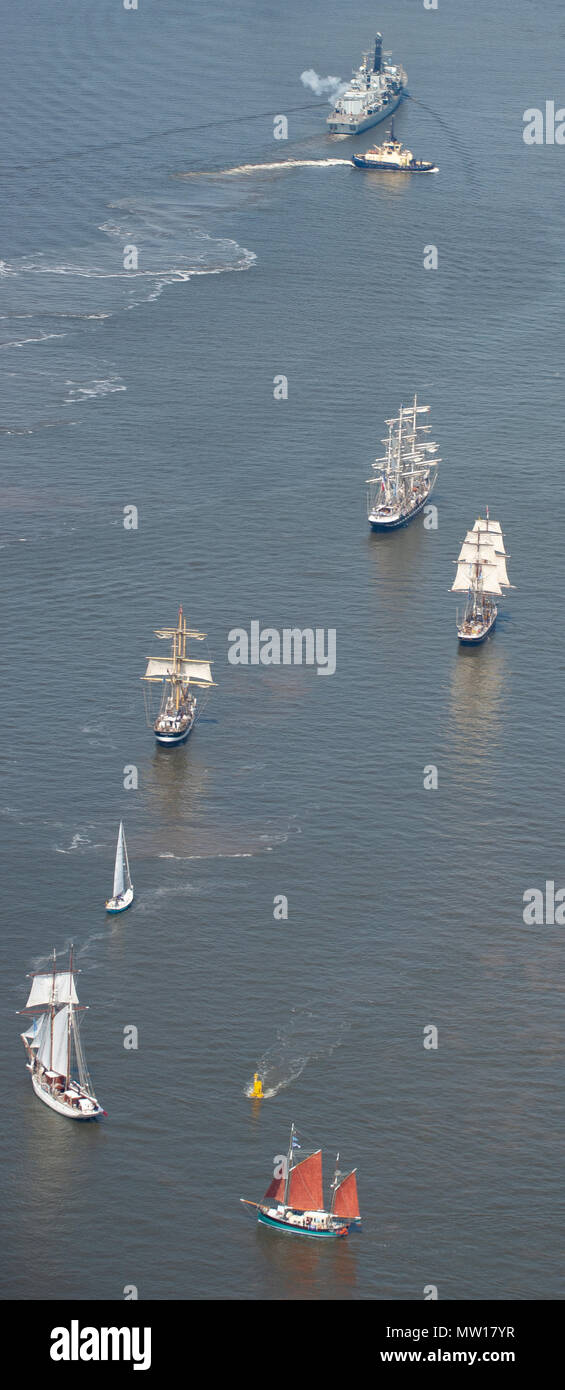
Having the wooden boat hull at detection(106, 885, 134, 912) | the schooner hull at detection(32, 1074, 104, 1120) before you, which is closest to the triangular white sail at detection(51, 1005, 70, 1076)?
the schooner hull at detection(32, 1074, 104, 1120)

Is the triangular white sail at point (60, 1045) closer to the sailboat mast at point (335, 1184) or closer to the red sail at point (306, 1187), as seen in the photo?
the red sail at point (306, 1187)

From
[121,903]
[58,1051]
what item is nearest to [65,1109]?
[58,1051]

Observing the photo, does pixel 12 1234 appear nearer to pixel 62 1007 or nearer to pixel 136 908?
pixel 62 1007

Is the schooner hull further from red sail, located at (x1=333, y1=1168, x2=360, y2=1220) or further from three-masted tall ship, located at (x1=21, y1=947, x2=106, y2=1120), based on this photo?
red sail, located at (x1=333, y1=1168, x2=360, y2=1220)

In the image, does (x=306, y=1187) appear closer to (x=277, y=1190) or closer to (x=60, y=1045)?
(x=277, y=1190)

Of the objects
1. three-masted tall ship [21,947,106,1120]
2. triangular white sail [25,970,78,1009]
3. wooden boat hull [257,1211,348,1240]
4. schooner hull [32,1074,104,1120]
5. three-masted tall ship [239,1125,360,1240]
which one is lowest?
wooden boat hull [257,1211,348,1240]
